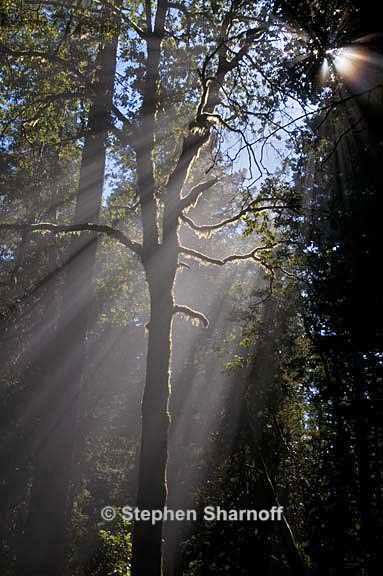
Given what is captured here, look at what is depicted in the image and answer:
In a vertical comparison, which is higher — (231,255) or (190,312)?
(231,255)

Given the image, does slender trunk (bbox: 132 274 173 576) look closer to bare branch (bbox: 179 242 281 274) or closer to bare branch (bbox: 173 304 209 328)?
bare branch (bbox: 173 304 209 328)

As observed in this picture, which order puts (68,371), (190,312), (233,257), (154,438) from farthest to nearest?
(68,371)
(233,257)
(190,312)
(154,438)

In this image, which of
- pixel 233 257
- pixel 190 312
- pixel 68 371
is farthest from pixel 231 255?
pixel 68 371

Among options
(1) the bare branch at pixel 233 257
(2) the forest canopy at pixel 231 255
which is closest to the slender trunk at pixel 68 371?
(2) the forest canopy at pixel 231 255

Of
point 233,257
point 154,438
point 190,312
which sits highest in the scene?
point 233,257

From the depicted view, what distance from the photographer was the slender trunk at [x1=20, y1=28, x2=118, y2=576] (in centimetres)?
810

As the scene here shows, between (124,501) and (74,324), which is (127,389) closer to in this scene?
(124,501)

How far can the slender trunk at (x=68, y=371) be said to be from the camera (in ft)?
26.6

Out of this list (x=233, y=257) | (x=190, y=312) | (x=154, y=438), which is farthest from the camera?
(x=233, y=257)

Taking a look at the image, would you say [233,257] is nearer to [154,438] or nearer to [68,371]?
[154,438]

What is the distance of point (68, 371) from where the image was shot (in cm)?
909

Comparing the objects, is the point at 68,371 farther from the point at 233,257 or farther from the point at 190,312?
the point at 233,257

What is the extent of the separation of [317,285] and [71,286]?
16.1ft

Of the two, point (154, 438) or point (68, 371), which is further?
point (68, 371)
